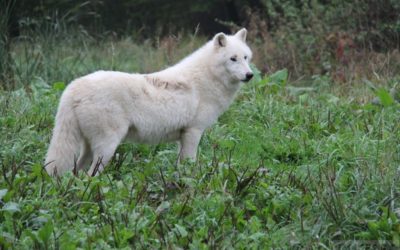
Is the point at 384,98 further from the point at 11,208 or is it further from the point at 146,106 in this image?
the point at 11,208

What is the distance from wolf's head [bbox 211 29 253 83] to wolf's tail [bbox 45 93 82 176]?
175 cm

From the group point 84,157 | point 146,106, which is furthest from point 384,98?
point 84,157

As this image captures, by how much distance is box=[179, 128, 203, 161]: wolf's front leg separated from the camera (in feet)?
22.0

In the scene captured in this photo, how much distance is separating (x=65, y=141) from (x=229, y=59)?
2012 millimetres

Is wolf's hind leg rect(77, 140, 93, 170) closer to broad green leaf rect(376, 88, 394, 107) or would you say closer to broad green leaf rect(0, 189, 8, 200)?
broad green leaf rect(0, 189, 8, 200)

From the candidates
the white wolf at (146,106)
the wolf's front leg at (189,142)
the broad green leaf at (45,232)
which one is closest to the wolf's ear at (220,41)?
the white wolf at (146,106)

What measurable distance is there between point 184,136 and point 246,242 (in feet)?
7.52

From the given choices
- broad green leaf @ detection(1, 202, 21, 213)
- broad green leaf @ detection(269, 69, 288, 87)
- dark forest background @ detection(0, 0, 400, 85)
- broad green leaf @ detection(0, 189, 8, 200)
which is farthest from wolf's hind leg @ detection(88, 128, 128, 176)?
dark forest background @ detection(0, 0, 400, 85)

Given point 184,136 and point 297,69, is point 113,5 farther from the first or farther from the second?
point 184,136

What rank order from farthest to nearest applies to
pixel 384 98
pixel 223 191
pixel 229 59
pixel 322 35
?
pixel 322 35 < pixel 384 98 < pixel 229 59 < pixel 223 191

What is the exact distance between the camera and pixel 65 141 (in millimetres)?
5883

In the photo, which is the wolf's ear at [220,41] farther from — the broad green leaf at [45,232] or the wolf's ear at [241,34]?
the broad green leaf at [45,232]

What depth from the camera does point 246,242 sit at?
15.3 feet

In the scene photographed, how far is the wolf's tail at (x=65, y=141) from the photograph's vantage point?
19.1 feet
